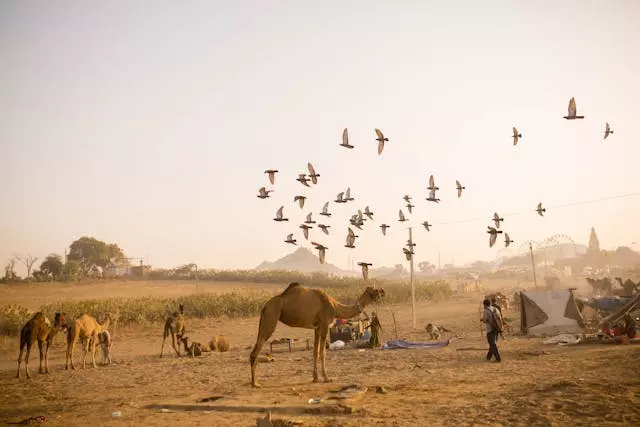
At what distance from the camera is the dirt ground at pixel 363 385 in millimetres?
9469

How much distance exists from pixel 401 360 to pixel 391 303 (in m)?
34.0

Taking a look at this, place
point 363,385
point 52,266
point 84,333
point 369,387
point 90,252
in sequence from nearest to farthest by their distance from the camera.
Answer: point 369,387 < point 363,385 < point 84,333 < point 52,266 < point 90,252

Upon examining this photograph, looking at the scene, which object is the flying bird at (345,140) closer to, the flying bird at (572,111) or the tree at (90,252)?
the flying bird at (572,111)

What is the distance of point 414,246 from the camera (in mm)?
29625

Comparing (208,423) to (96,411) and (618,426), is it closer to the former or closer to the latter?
(96,411)

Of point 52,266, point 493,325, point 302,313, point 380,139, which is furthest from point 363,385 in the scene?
point 52,266

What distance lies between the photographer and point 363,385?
1291 cm

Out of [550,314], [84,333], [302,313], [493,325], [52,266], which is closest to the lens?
[302,313]

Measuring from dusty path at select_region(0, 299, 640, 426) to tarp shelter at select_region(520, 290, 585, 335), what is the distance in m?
2.73

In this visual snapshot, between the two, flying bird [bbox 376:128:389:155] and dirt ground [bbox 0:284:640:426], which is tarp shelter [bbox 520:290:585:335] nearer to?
Answer: dirt ground [bbox 0:284:640:426]

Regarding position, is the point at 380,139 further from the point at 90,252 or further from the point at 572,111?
the point at 90,252

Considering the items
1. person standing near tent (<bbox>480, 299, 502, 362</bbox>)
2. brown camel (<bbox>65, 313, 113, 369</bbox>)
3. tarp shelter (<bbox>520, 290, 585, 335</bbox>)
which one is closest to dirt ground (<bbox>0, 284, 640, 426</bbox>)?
person standing near tent (<bbox>480, 299, 502, 362</bbox>)

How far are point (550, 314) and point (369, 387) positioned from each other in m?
17.2

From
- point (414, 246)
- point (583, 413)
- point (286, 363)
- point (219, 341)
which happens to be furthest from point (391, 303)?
point (583, 413)
